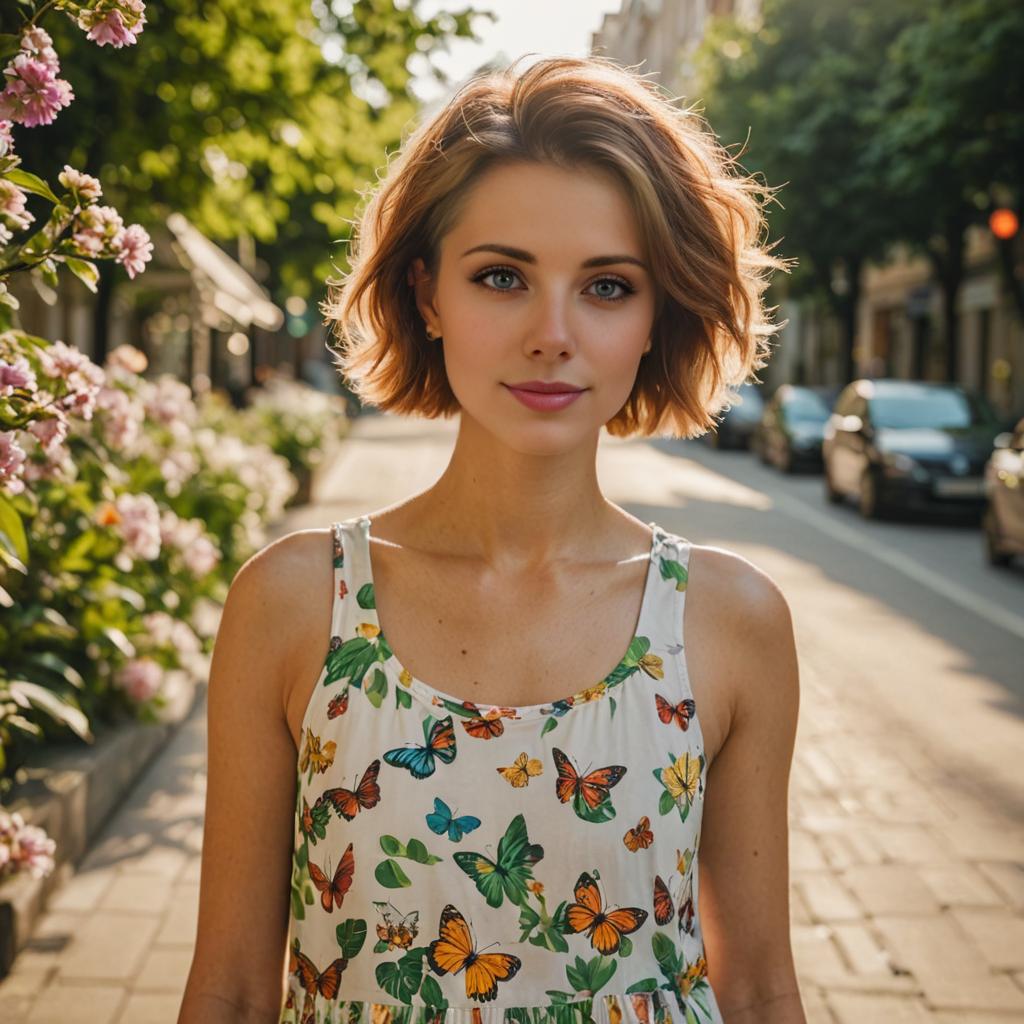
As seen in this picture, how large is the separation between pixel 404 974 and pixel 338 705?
326 millimetres

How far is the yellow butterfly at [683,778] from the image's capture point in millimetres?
1841

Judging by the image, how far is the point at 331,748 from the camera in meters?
1.80

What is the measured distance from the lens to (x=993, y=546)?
1330cm

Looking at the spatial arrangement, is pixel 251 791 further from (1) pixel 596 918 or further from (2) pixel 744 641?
(2) pixel 744 641

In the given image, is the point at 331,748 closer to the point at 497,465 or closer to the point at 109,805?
the point at 497,465

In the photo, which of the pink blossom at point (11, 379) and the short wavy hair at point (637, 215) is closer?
the short wavy hair at point (637, 215)

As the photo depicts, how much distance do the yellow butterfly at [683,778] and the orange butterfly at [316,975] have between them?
1.46ft

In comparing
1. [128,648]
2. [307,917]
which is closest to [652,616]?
[307,917]

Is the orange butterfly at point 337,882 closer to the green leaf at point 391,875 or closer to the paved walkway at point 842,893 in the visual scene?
the green leaf at point 391,875

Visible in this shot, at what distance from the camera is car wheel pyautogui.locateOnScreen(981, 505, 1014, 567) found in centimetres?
1318

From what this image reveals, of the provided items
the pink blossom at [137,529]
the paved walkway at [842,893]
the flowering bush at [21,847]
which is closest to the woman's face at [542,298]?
the flowering bush at [21,847]

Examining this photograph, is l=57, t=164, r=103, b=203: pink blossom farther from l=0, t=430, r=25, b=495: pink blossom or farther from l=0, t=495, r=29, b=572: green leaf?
l=0, t=495, r=29, b=572: green leaf

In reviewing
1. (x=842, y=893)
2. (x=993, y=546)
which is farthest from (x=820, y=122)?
(x=842, y=893)

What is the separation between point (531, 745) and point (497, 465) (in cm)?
40
